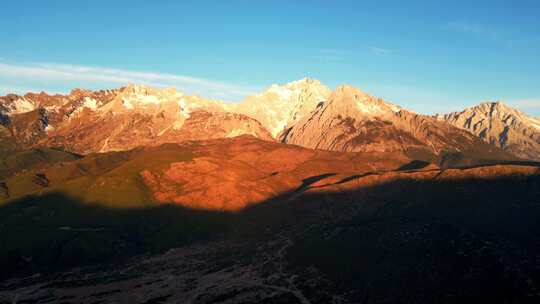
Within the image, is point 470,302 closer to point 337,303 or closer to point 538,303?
point 538,303

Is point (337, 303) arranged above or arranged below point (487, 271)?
below

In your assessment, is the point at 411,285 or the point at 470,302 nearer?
the point at 470,302

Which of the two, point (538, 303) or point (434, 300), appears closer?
point (538, 303)

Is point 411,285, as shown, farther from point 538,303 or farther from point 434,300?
point 538,303

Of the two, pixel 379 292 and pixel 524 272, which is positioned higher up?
pixel 524 272

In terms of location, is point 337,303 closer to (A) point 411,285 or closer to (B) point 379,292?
(B) point 379,292

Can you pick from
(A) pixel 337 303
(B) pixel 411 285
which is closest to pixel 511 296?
(B) pixel 411 285

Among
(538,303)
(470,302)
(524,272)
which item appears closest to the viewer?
(538,303)

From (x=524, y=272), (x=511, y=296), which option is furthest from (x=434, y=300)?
(x=524, y=272)

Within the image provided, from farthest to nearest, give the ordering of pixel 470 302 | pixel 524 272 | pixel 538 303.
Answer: pixel 524 272 → pixel 470 302 → pixel 538 303
